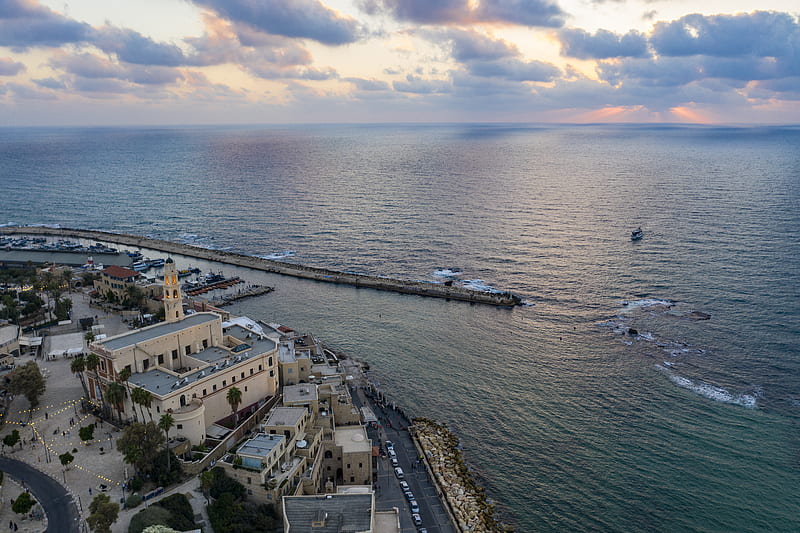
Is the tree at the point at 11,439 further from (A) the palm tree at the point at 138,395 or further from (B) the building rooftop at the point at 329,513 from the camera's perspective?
(B) the building rooftop at the point at 329,513

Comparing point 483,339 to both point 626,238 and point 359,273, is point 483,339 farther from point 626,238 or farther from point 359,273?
point 626,238

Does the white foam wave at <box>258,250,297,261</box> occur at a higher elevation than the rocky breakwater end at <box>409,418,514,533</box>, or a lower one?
higher

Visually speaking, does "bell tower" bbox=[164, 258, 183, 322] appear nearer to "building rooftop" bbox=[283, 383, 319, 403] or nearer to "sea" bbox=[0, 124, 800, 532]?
"building rooftop" bbox=[283, 383, 319, 403]

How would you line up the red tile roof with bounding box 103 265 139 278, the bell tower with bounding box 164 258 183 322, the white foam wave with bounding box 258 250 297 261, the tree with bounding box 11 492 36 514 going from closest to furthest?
1. the tree with bounding box 11 492 36 514
2. the bell tower with bounding box 164 258 183 322
3. the red tile roof with bounding box 103 265 139 278
4. the white foam wave with bounding box 258 250 297 261

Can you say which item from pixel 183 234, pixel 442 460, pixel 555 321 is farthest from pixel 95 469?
pixel 183 234

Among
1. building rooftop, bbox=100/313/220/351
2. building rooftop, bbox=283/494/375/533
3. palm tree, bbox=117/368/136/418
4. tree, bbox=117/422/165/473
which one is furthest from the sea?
palm tree, bbox=117/368/136/418

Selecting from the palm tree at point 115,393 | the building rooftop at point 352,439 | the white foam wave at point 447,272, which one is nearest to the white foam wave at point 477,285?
the white foam wave at point 447,272

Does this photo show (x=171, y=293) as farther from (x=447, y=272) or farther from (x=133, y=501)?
(x=447, y=272)
